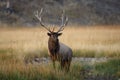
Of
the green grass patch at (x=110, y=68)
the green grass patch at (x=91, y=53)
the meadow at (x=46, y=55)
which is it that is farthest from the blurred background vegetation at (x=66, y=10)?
the green grass patch at (x=110, y=68)

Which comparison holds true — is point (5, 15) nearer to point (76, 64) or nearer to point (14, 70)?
point (76, 64)

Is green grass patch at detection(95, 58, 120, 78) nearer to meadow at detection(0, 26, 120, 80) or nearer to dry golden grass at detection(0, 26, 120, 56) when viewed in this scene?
meadow at detection(0, 26, 120, 80)

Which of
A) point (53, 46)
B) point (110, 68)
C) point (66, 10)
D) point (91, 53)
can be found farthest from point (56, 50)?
point (66, 10)

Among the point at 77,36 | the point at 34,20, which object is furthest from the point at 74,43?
the point at 34,20

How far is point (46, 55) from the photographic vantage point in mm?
17359

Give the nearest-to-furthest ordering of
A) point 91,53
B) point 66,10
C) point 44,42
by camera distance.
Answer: point 91,53 < point 44,42 < point 66,10

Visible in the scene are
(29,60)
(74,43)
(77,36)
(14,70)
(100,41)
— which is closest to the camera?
(14,70)

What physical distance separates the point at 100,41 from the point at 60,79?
9724mm

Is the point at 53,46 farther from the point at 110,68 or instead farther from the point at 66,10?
the point at 66,10

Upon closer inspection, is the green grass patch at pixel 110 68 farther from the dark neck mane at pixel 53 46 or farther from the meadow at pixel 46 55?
the dark neck mane at pixel 53 46

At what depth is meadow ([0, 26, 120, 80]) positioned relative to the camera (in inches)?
447

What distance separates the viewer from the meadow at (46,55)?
11.3 metres

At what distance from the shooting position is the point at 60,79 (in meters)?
11.3

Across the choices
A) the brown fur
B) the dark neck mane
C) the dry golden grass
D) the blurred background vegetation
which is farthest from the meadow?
the blurred background vegetation
